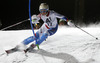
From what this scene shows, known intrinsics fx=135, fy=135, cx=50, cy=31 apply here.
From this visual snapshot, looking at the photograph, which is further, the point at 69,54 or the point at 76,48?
the point at 76,48

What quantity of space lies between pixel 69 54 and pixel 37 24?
104 cm

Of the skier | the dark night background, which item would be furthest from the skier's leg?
the dark night background

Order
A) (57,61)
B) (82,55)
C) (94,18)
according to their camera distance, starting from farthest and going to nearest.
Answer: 1. (94,18)
2. (82,55)
3. (57,61)

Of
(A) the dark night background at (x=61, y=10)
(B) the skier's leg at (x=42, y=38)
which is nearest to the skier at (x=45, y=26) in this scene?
(B) the skier's leg at (x=42, y=38)

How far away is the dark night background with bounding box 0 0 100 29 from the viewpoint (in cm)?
601

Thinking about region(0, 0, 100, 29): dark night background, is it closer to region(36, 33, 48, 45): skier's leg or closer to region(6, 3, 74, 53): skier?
region(6, 3, 74, 53): skier

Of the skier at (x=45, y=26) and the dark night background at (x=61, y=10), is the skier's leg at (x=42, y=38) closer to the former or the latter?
the skier at (x=45, y=26)

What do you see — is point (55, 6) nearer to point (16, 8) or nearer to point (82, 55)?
point (16, 8)

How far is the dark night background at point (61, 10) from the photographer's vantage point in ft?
19.7

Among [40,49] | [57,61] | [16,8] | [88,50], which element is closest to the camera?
[57,61]

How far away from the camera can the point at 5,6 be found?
21.8 ft

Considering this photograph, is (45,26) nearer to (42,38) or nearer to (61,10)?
(42,38)

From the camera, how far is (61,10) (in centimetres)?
625

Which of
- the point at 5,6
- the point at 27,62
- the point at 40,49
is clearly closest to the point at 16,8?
the point at 5,6
